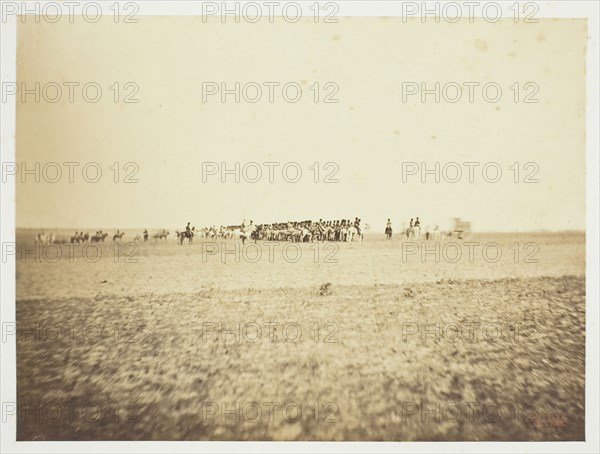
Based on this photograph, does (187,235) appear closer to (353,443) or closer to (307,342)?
→ (307,342)

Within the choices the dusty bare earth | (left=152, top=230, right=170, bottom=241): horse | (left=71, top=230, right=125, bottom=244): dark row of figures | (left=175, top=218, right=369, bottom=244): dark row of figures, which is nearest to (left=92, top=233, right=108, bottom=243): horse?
(left=71, top=230, right=125, bottom=244): dark row of figures

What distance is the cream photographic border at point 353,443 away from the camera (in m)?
2.05

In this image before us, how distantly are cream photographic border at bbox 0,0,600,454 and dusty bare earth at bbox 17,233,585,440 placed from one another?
0.06m

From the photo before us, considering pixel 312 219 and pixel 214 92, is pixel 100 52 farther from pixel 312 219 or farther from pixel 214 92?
pixel 312 219

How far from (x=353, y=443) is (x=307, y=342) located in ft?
2.13

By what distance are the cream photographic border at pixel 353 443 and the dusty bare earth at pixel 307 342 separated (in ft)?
0.19

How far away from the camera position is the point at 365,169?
2283mm

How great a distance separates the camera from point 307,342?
2.17 m

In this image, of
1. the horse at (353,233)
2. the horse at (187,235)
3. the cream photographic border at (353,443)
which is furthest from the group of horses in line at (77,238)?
the horse at (353,233)

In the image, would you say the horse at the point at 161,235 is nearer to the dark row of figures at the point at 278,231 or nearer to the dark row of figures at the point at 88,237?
the dark row of figures at the point at 278,231

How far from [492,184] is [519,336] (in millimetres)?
1027

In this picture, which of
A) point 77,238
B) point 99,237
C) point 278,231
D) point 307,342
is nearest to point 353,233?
point 278,231

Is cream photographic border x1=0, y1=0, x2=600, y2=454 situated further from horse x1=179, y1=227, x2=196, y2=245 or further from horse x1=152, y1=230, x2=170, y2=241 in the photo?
horse x1=179, y1=227, x2=196, y2=245

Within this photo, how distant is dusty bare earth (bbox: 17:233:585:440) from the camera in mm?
2059
